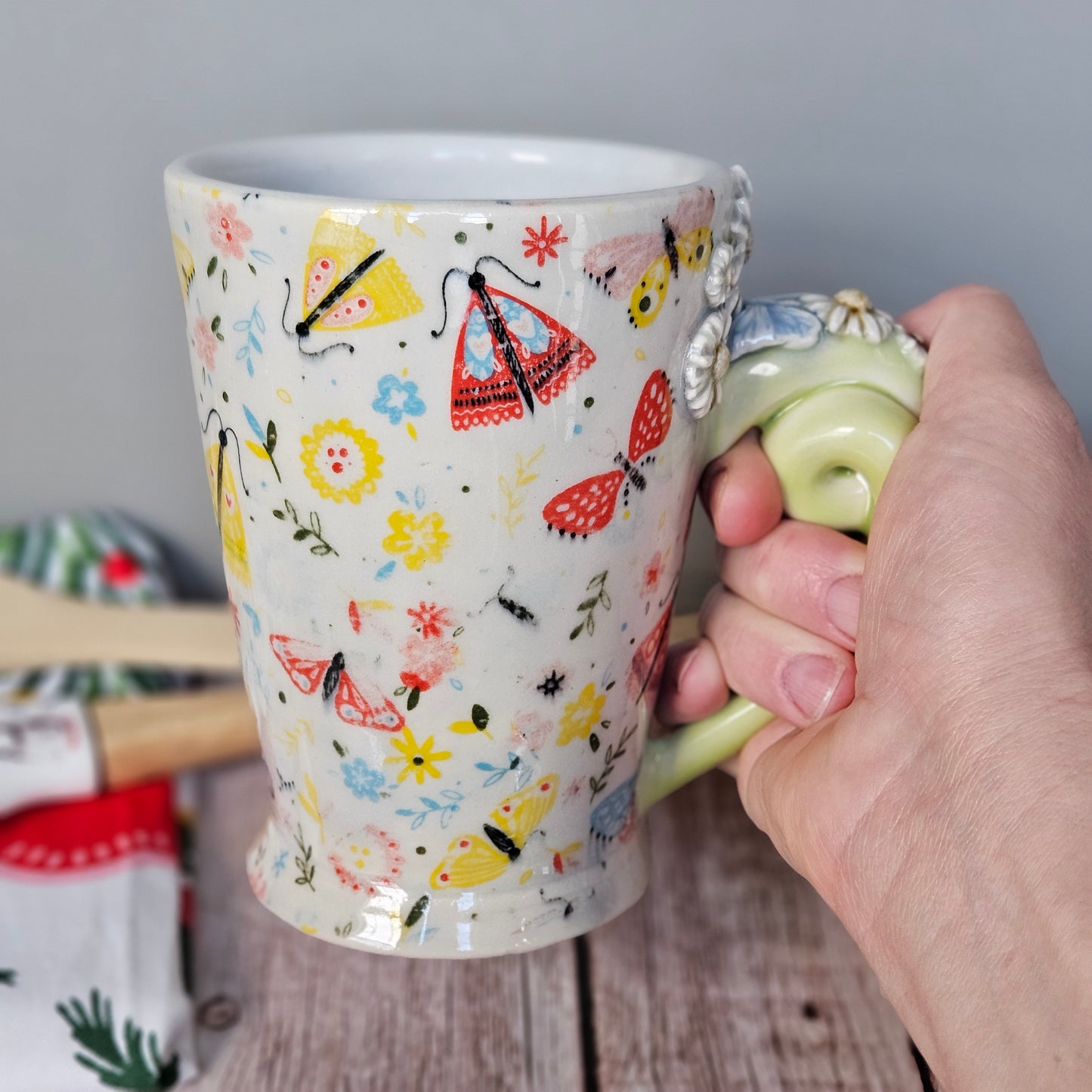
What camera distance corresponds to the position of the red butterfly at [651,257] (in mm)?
373

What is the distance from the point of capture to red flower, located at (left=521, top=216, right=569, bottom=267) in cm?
A: 36

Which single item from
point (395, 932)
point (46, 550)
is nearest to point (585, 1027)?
point (395, 932)

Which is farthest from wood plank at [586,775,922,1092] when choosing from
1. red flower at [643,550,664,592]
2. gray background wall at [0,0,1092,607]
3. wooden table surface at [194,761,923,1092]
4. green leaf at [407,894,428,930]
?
gray background wall at [0,0,1092,607]

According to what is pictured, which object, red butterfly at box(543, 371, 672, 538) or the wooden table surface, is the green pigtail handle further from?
the wooden table surface

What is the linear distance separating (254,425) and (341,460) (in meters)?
0.04

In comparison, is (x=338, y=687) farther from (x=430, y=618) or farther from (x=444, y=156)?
(x=444, y=156)

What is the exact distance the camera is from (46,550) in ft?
2.52

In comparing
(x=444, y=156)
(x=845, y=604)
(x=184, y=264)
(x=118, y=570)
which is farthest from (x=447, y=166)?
(x=118, y=570)

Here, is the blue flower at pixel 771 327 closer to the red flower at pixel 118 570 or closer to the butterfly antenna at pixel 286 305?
the butterfly antenna at pixel 286 305

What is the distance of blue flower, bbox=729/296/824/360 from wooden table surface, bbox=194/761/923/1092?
1.04 feet

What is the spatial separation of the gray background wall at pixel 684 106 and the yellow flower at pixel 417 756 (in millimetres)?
373

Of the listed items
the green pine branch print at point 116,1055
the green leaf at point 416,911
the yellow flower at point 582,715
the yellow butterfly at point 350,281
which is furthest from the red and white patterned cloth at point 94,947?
the yellow butterfly at point 350,281

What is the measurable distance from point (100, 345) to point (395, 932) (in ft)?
1.47

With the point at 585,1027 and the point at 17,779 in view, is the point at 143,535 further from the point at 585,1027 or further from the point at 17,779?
the point at 585,1027
